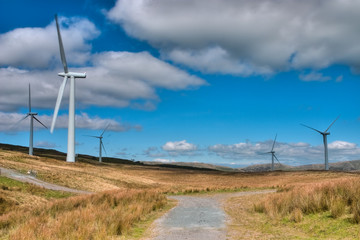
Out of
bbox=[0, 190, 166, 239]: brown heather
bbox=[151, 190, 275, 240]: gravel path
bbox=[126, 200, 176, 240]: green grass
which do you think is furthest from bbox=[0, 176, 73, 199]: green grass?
bbox=[151, 190, 275, 240]: gravel path

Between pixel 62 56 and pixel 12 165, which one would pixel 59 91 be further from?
Result: pixel 12 165

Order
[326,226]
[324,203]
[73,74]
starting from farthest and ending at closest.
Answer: [73,74] < [324,203] < [326,226]

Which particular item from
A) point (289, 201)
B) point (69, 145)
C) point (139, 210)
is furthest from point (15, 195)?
point (69, 145)

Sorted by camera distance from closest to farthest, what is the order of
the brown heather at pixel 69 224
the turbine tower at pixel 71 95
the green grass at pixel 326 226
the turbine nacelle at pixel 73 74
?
1. the green grass at pixel 326 226
2. the brown heather at pixel 69 224
3. the turbine tower at pixel 71 95
4. the turbine nacelle at pixel 73 74

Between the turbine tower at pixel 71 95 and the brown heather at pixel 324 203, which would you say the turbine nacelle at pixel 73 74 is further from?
the brown heather at pixel 324 203

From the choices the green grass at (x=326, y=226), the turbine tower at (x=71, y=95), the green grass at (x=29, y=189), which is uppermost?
the turbine tower at (x=71, y=95)

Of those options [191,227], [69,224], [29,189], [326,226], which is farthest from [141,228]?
[29,189]

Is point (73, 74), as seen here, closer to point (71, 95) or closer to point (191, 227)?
point (71, 95)

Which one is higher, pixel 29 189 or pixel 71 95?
pixel 71 95

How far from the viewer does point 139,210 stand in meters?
19.5

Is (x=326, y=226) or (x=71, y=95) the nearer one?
(x=326, y=226)

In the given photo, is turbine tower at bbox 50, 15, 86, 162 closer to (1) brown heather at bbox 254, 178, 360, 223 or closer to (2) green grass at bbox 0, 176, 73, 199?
(2) green grass at bbox 0, 176, 73, 199

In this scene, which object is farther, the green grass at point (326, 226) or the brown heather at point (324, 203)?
the brown heather at point (324, 203)

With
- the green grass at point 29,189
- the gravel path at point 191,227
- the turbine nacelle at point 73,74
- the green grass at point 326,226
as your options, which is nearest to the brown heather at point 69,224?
the gravel path at point 191,227
